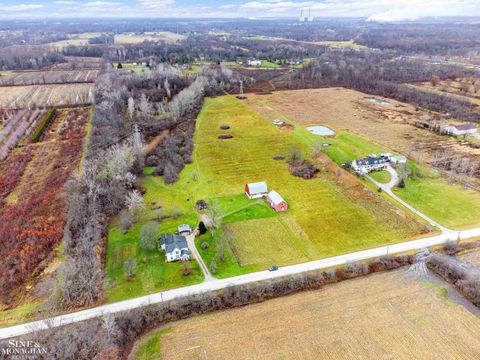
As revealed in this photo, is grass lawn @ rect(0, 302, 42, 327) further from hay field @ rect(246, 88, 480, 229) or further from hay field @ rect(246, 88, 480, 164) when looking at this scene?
hay field @ rect(246, 88, 480, 164)

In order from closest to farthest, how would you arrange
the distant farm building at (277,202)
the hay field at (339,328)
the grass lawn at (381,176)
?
the hay field at (339,328) → the distant farm building at (277,202) → the grass lawn at (381,176)

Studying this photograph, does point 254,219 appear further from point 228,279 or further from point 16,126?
point 16,126

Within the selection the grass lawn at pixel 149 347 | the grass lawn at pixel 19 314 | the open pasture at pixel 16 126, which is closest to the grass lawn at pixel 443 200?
the grass lawn at pixel 149 347

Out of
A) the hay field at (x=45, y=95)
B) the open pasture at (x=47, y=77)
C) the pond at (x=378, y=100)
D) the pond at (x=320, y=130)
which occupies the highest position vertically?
the pond at (x=378, y=100)

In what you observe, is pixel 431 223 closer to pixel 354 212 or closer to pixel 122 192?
pixel 354 212

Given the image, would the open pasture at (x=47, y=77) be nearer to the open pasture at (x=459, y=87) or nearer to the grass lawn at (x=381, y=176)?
the grass lawn at (x=381, y=176)

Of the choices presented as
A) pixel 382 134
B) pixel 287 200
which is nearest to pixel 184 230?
pixel 287 200

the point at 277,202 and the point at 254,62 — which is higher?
the point at 277,202

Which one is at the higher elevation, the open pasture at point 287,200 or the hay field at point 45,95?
the open pasture at point 287,200
